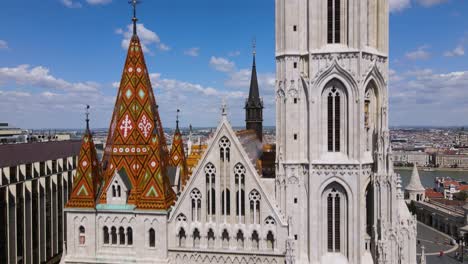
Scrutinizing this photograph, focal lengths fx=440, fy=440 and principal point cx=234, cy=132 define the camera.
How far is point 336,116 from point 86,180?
1432 cm

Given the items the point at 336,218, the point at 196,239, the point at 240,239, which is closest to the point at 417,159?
the point at 336,218

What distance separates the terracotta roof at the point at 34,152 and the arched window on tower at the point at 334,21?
2513 cm

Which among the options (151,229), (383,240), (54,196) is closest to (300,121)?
(383,240)

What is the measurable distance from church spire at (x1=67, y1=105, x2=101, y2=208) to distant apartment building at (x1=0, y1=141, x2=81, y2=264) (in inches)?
419

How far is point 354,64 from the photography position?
22.4 meters

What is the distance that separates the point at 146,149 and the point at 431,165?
18641 centimetres

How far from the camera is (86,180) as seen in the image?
25.0 metres

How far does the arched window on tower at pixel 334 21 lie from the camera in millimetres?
22984

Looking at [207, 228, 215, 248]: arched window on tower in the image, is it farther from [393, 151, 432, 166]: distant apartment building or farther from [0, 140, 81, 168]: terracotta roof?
[393, 151, 432, 166]: distant apartment building

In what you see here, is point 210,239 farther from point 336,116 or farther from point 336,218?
point 336,116

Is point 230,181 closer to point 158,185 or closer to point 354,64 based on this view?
point 158,185

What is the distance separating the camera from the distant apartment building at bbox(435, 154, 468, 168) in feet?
594

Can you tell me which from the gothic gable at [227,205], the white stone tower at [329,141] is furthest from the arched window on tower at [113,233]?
the white stone tower at [329,141]

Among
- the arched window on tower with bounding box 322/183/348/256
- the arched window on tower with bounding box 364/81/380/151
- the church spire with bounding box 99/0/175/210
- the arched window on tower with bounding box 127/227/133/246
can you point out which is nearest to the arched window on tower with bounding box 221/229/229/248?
the church spire with bounding box 99/0/175/210
